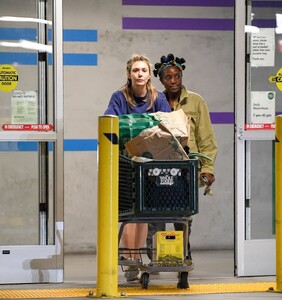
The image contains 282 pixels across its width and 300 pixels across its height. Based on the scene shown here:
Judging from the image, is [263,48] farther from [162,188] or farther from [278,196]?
[162,188]

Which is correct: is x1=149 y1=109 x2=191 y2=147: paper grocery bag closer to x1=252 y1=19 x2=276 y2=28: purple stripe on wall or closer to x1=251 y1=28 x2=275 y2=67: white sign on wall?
x1=251 y1=28 x2=275 y2=67: white sign on wall

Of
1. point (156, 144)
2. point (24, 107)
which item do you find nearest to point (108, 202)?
point (156, 144)

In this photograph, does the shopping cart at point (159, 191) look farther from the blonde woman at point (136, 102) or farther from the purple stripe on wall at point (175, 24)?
the purple stripe on wall at point (175, 24)

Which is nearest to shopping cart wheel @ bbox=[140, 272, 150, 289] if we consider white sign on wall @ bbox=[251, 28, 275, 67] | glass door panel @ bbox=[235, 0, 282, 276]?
glass door panel @ bbox=[235, 0, 282, 276]

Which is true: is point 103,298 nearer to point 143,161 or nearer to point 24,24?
point 143,161

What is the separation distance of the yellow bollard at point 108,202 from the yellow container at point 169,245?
0.58 metres

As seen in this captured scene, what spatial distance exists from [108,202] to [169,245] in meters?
0.76

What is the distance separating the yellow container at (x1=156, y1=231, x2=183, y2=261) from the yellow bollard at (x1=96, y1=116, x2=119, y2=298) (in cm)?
58

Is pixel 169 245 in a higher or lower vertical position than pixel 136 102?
lower

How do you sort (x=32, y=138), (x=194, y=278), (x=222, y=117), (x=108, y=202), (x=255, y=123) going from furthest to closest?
(x=222, y=117) → (x=255, y=123) → (x=194, y=278) → (x=32, y=138) → (x=108, y=202)

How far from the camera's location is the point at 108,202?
6359 millimetres

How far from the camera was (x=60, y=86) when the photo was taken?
25.6ft

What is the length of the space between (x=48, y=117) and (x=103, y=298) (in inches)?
74.1

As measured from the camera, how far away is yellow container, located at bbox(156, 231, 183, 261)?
22.7 feet
